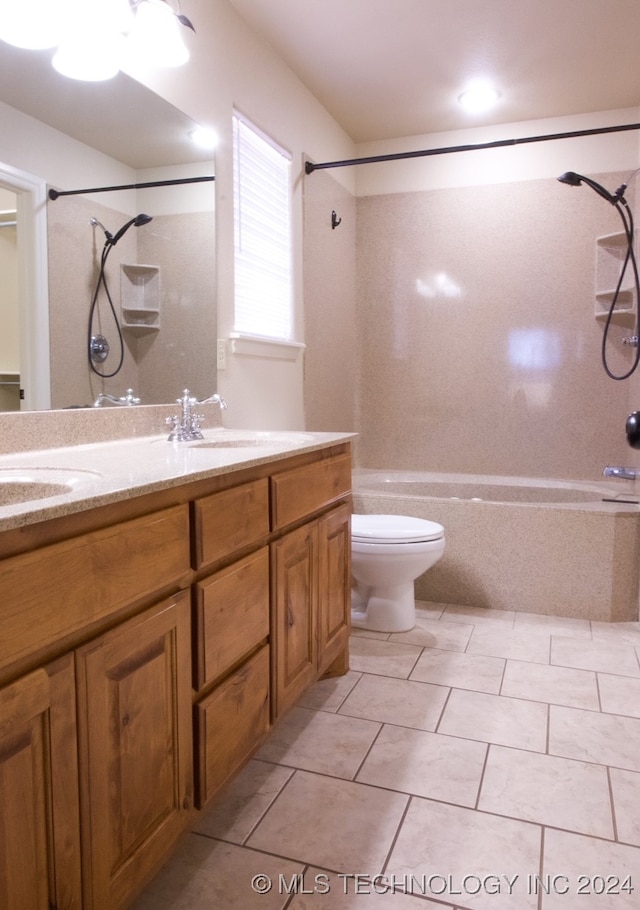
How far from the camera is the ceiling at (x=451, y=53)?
2.48 m

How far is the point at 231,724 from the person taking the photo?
1412 millimetres

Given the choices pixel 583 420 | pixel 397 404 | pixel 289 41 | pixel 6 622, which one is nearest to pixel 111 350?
pixel 6 622

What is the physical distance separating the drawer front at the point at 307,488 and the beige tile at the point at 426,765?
68cm

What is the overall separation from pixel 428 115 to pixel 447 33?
836 millimetres

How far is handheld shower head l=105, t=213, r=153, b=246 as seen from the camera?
1846 mm

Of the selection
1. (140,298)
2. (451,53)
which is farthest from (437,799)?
(451,53)

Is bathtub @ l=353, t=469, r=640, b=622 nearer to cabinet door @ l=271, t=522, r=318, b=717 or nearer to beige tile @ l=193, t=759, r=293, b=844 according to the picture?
A: cabinet door @ l=271, t=522, r=318, b=717

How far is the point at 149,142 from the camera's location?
6.55 ft

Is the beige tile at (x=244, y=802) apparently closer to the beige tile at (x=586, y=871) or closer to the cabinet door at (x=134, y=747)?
the cabinet door at (x=134, y=747)

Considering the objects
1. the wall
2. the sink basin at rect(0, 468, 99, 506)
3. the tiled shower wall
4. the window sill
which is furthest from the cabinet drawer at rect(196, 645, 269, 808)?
the wall

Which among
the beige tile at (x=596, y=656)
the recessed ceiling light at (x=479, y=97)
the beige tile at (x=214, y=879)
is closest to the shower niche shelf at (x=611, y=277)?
the recessed ceiling light at (x=479, y=97)

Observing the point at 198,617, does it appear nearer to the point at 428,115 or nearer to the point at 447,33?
the point at 447,33

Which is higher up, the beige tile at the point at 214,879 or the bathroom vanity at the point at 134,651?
the bathroom vanity at the point at 134,651

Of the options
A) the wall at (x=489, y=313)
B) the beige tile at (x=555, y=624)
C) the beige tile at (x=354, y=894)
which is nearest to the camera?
the beige tile at (x=354, y=894)
